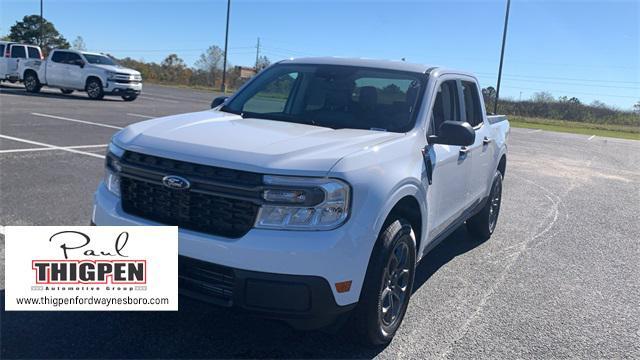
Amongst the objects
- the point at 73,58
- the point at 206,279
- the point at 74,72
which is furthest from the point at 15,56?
the point at 206,279

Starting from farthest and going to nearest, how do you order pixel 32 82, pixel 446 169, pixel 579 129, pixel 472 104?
pixel 579 129 < pixel 32 82 < pixel 472 104 < pixel 446 169

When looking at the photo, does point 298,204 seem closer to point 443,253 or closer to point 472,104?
point 443,253

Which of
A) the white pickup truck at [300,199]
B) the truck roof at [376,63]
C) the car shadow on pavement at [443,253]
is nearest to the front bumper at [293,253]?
the white pickup truck at [300,199]

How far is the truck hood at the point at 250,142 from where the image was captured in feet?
9.70

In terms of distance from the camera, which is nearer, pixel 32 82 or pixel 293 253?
pixel 293 253

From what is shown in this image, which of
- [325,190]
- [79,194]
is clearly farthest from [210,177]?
[79,194]

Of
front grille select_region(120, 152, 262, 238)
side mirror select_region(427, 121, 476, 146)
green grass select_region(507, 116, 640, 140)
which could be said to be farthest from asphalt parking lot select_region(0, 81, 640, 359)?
green grass select_region(507, 116, 640, 140)

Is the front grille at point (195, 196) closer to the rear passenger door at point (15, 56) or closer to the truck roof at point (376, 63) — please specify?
the truck roof at point (376, 63)

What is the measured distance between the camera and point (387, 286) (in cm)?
346

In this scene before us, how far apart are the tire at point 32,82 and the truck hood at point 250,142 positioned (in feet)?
73.9

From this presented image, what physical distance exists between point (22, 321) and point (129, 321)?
64cm

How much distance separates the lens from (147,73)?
64.7 meters

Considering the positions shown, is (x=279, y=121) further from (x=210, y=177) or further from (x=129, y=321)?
(x=129, y=321)

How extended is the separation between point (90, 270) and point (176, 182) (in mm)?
765
